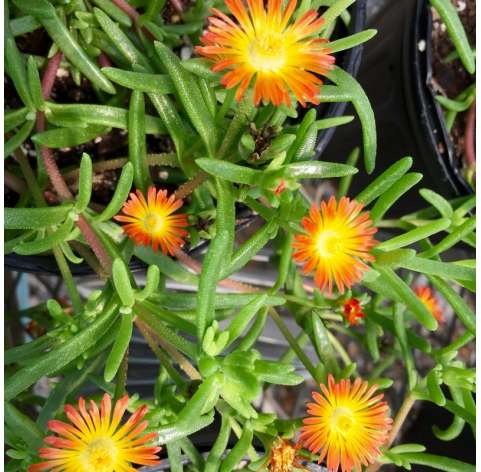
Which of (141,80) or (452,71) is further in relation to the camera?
(452,71)

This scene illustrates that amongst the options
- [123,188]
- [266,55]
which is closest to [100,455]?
[123,188]

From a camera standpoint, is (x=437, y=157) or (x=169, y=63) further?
(x=437, y=157)

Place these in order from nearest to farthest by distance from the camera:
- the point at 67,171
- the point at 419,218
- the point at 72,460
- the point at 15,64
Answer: the point at 72,460
the point at 15,64
the point at 67,171
the point at 419,218

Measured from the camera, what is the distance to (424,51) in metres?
0.89

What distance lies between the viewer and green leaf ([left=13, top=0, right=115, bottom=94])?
593 mm

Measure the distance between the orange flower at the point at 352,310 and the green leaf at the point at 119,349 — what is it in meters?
0.25

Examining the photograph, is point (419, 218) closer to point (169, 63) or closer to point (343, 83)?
point (343, 83)

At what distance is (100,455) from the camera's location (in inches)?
Answer: 19.1

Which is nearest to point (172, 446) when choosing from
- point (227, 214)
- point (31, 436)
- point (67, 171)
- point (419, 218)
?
point (31, 436)

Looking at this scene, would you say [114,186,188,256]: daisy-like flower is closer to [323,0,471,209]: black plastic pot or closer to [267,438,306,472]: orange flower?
[267,438,306,472]: orange flower

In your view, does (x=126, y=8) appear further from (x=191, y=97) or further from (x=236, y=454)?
(x=236, y=454)

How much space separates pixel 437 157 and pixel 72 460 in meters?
0.66

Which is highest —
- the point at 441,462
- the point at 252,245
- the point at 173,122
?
the point at 173,122

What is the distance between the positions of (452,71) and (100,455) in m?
0.83
